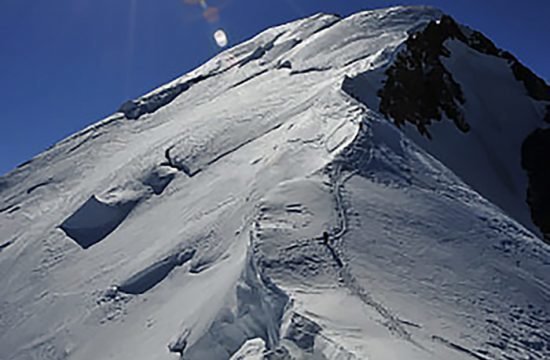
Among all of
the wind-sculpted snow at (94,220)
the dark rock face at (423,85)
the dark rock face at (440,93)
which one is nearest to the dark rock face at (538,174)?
the dark rock face at (440,93)

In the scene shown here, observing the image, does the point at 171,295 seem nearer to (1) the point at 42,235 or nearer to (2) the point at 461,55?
(1) the point at 42,235

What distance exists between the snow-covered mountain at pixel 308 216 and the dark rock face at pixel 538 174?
0.06 metres

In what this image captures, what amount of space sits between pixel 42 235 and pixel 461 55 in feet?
44.3

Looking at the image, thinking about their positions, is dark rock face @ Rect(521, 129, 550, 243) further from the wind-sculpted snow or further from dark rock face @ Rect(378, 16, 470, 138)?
the wind-sculpted snow

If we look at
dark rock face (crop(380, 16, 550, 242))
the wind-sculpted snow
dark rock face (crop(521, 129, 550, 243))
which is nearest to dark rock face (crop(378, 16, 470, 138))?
dark rock face (crop(380, 16, 550, 242))

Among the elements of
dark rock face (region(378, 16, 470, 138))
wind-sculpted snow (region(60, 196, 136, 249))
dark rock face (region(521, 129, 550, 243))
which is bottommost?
dark rock face (region(521, 129, 550, 243))

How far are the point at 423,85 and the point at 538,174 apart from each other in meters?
4.13

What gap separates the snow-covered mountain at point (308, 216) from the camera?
213 inches

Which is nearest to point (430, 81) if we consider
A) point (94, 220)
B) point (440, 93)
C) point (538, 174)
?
point (440, 93)

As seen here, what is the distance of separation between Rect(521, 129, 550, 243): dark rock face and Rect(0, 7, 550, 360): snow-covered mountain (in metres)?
0.06

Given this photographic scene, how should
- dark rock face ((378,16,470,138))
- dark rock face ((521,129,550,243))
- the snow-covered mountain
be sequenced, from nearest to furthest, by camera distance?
1. the snow-covered mountain
2. dark rock face ((521,129,550,243))
3. dark rock face ((378,16,470,138))

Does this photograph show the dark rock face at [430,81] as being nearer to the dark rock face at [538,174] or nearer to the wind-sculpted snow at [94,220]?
the dark rock face at [538,174]

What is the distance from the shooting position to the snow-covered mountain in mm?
5414

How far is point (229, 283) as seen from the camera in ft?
21.4
